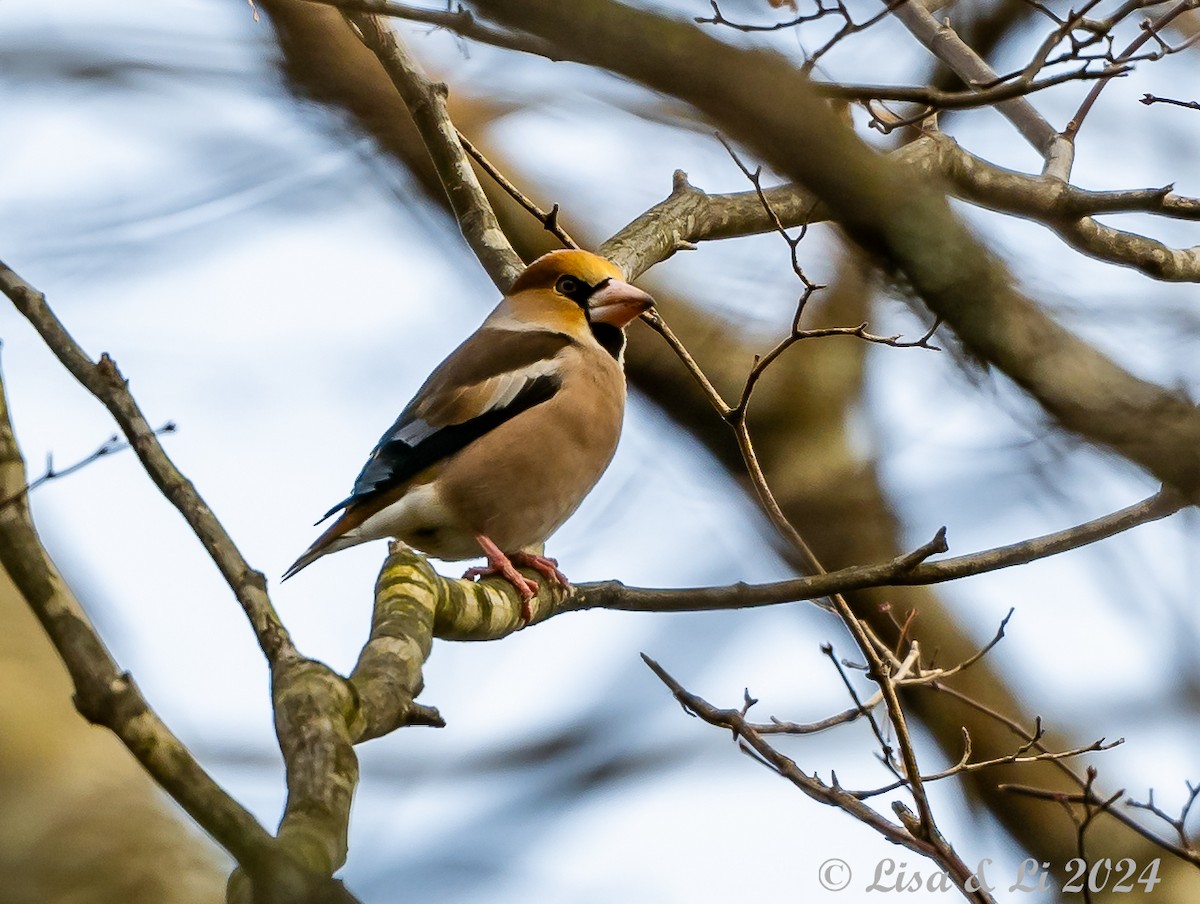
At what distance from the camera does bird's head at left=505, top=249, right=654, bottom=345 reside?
5.40m

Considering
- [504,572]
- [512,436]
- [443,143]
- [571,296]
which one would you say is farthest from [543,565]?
[443,143]

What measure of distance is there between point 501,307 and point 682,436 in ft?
7.80

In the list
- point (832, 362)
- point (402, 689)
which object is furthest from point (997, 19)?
point (402, 689)

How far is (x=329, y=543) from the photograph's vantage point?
4.60 meters

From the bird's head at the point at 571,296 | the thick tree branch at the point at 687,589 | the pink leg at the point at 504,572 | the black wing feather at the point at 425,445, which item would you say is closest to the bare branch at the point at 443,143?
the bird's head at the point at 571,296

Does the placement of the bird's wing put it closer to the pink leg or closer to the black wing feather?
the black wing feather

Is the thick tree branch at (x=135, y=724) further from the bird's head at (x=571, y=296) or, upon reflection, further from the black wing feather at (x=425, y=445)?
the bird's head at (x=571, y=296)

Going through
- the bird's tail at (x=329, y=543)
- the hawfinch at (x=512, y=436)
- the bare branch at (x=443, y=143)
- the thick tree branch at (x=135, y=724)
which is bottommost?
the thick tree branch at (x=135, y=724)

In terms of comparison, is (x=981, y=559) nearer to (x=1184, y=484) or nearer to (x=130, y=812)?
(x=1184, y=484)

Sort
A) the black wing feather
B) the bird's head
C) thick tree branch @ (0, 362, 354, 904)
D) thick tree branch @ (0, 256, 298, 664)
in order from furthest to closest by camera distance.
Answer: the bird's head < the black wing feather < thick tree branch @ (0, 256, 298, 664) < thick tree branch @ (0, 362, 354, 904)

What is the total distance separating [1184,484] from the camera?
1883 millimetres

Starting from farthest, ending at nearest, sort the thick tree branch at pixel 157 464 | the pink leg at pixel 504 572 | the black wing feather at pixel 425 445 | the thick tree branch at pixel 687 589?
the black wing feather at pixel 425 445 < the pink leg at pixel 504 572 < the thick tree branch at pixel 687 589 < the thick tree branch at pixel 157 464

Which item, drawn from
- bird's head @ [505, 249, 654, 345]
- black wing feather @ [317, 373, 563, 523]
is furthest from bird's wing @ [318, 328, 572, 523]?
bird's head @ [505, 249, 654, 345]

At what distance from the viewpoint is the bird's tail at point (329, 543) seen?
4.56 m
